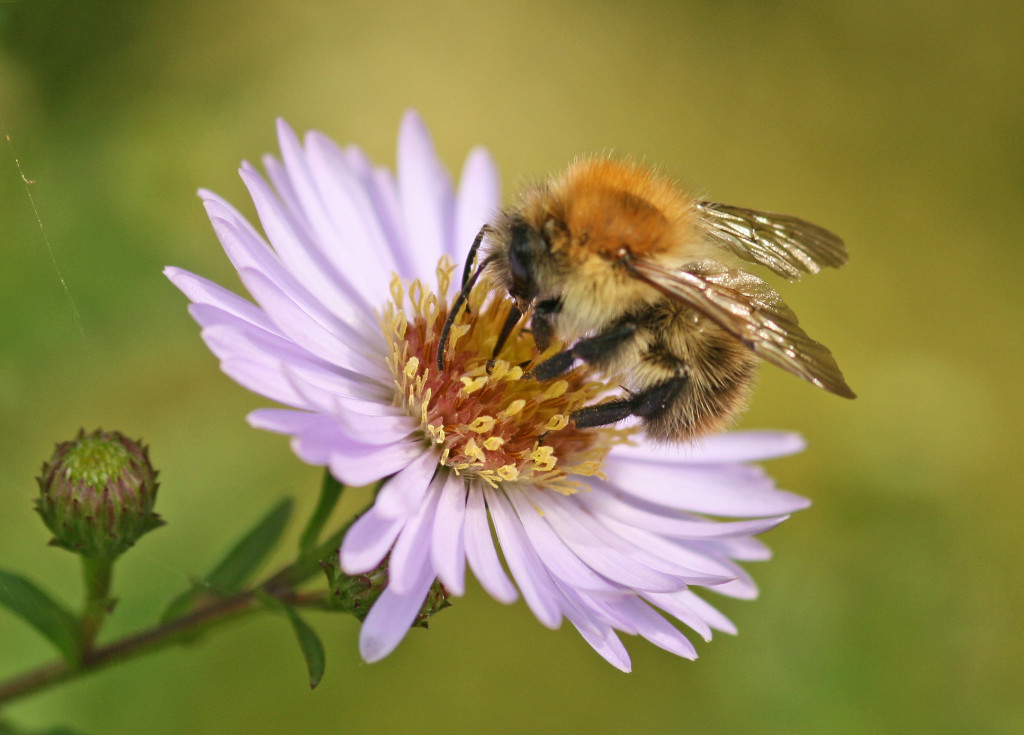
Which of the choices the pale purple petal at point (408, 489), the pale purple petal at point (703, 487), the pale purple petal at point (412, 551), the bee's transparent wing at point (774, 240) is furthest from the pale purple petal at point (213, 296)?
the bee's transparent wing at point (774, 240)

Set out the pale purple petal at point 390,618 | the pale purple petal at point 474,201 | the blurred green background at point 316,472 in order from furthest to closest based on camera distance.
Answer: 1. the blurred green background at point 316,472
2. the pale purple petal at point 474,201
3. the pale purple petal at point 390,618

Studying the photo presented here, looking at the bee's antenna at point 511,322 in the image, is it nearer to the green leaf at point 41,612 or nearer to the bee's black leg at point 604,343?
the bee's black leg at point 604,343

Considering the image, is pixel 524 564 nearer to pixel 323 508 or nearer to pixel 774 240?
pixel 323 508

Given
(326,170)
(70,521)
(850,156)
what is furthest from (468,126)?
(70,521)

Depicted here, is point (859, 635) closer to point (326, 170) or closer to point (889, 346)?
point (889, 346)

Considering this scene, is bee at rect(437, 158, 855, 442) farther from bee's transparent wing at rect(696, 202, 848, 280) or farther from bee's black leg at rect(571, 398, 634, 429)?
bee's transparent wing at rect(696, 202, 848, 280)

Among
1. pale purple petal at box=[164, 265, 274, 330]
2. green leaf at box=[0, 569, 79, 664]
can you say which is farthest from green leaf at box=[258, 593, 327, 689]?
pale purple petal at box=[164, 265, 274, 330]

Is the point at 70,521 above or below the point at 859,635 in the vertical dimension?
above
